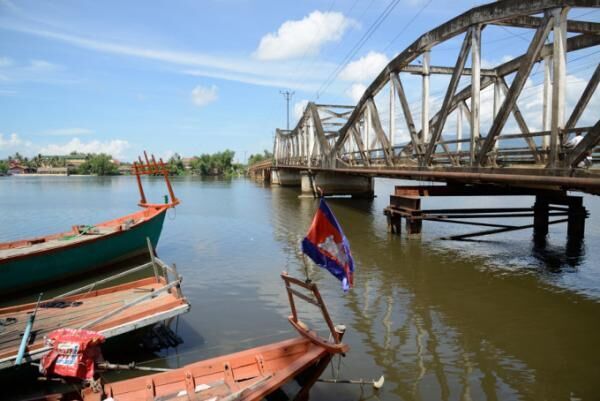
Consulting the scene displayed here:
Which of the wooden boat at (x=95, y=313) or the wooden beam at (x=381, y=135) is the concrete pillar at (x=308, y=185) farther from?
the wooden boat at (x=95, y=313)

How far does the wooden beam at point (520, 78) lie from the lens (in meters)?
11.1

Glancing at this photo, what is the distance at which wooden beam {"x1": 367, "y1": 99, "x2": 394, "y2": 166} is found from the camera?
22.5 metres

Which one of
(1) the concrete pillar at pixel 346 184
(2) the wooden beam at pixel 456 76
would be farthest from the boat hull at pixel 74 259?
(1) the concrete pillar at pixel 346 184

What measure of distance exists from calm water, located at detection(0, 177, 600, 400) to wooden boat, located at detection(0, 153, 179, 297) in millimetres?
1883

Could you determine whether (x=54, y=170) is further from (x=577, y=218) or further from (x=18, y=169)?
(x=577, y=218)

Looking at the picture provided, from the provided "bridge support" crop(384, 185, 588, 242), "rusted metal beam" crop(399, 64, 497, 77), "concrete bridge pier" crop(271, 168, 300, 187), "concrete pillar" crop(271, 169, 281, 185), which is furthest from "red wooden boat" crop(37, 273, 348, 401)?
"concrete pillar" crop(271, 169, 281, 185)

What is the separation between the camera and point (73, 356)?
576cm

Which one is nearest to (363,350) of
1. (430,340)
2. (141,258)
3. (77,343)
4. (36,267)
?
(430,340)

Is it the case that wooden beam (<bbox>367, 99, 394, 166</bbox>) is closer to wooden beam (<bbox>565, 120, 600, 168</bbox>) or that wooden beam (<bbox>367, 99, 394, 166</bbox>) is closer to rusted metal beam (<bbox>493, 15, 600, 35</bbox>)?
rusted metal beam (<bbox>493, 15, 600, 35</bbox>)

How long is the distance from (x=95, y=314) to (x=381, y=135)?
17.9 metres

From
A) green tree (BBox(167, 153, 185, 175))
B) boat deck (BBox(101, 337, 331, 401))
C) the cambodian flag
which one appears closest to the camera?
boat deck (BBox(101, 337, 331, 401))

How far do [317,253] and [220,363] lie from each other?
2.05 metres

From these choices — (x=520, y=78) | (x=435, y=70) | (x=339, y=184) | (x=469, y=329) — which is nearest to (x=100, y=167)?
(x=339, y=184)

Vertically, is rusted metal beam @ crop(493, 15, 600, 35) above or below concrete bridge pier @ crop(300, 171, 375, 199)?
above
